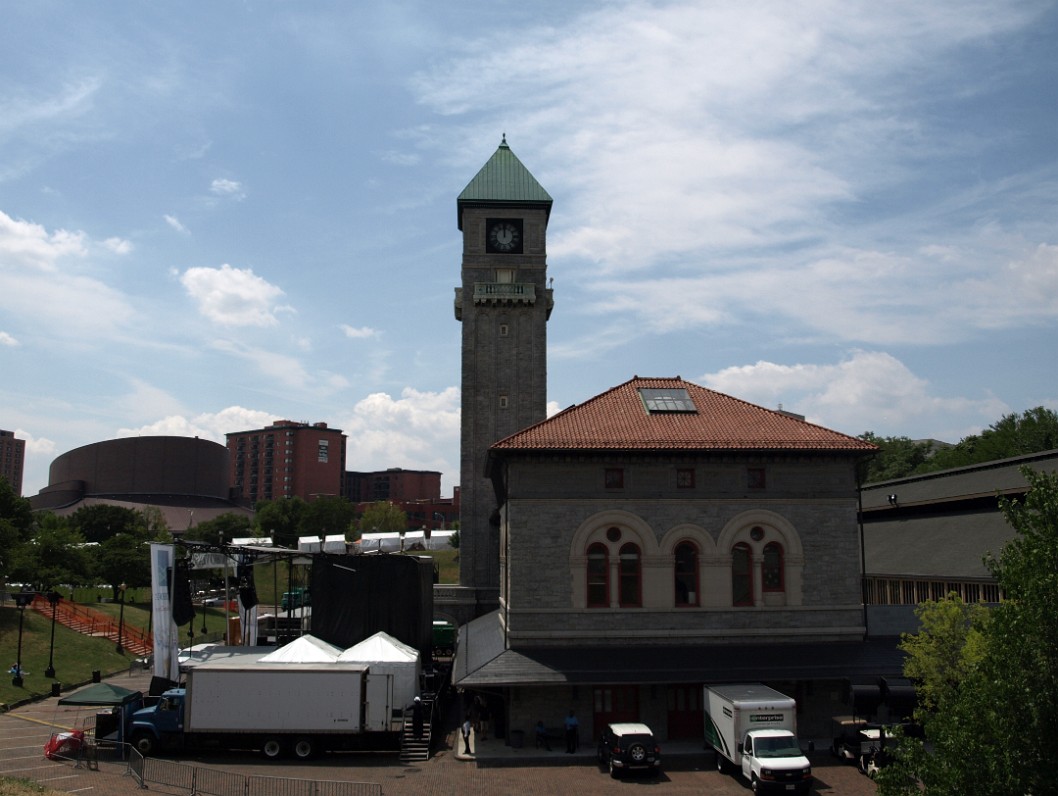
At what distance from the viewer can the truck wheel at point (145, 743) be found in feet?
99.0

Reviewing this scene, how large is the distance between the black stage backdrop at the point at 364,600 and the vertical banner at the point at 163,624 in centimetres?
942

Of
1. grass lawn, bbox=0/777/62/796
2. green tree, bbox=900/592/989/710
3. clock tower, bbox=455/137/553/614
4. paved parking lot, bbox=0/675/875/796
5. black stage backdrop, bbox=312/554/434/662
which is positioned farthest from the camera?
clock tower, bbox=455/137/553/614

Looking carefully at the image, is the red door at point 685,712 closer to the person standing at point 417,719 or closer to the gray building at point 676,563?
the gray building at point 676,563

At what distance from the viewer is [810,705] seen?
31062mm

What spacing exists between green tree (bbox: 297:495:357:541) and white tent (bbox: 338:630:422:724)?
94.5m

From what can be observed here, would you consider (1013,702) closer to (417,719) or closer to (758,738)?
(758,738)

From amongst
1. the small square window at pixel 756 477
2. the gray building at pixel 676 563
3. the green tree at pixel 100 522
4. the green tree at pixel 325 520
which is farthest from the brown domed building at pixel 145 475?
the small square window at pixel 756 477

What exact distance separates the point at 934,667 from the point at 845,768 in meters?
4.26

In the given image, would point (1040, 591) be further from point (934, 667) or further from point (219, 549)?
point (219, 549)

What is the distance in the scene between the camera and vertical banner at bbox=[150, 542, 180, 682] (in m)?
33.8

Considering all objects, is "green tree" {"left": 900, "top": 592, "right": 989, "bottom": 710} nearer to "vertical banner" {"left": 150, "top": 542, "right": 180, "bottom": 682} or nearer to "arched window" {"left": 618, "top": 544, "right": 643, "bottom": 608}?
"arched window" {"left": 618, "top": 544, "right": 643, "bottom": 608}

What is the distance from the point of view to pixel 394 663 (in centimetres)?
3322

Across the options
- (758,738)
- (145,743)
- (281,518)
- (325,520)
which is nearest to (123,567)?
(145,743)

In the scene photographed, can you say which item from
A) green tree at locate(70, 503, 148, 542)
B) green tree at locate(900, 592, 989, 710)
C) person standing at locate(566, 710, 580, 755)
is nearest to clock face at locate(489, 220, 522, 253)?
person standing at locate(566, 710, 580, 755)
